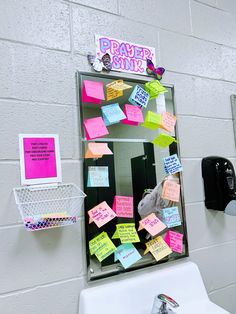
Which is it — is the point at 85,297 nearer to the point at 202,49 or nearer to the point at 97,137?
the point at 97,137

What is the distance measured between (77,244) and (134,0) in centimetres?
105

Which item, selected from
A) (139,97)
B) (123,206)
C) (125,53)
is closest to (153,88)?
(139,97)

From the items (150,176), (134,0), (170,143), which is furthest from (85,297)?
A: (134,0)

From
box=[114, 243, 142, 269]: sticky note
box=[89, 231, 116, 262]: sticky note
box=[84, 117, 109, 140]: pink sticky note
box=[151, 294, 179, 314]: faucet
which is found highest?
box=[84, 117, 109, 140]: pink sticky note

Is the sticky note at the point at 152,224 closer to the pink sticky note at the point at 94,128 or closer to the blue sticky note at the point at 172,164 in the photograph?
the blue sticky note at the point at 172,164

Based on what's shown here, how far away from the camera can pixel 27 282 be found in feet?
2.87

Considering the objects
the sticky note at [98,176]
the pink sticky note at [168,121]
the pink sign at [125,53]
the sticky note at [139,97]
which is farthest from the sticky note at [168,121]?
the sticky note at [98,176]

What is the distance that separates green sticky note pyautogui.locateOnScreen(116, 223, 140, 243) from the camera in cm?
104

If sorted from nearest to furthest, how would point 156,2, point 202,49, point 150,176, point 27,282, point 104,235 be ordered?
point 27,282 < point 104,235 < point 150,176 < point 156,2 < point 202,49

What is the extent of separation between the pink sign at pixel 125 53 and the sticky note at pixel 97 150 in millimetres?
327

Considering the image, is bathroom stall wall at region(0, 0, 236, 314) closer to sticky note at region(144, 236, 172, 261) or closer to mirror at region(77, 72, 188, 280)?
mirror at region(77, 72, 188, 280)

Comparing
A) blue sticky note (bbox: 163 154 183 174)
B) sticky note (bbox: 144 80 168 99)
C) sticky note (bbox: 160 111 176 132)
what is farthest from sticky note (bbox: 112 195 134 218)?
sticky note (bbox: 144 80 168 99)

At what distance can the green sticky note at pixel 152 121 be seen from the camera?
1.15m

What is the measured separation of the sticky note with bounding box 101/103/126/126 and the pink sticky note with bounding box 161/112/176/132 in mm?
197
